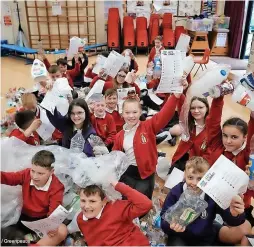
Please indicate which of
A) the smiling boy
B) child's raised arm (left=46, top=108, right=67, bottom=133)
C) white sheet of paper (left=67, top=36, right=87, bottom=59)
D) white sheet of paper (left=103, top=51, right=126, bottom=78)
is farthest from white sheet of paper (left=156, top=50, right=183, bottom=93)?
white sheet of paper (left=67, top=36, right=87, bottom=59)

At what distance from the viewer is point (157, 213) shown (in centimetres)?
219

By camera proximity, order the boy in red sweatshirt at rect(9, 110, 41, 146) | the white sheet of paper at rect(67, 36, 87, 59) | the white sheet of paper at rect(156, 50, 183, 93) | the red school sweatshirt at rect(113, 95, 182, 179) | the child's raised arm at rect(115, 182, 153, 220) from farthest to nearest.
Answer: the white sheet of paper at rect(67, 36, 87, 59), the boy in red sweatshirt at rect(9, 110, 41, 146), the red school sweatshirt at rect(113, 95, 182, 179), the white sheet of paper at rect(156, 50, 183, 93), the child's raised arm at rect(115, 182, 153, 220)

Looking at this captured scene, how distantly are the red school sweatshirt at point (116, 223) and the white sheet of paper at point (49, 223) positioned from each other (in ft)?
0.38

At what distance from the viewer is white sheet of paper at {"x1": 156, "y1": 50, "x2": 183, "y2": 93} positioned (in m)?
1.93

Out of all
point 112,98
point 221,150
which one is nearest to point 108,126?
point 112,98

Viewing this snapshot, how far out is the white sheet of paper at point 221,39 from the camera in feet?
23.8

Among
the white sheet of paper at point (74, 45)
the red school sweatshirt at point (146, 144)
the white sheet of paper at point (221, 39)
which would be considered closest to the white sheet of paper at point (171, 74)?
the red school sweatshirt at point (146, 144)

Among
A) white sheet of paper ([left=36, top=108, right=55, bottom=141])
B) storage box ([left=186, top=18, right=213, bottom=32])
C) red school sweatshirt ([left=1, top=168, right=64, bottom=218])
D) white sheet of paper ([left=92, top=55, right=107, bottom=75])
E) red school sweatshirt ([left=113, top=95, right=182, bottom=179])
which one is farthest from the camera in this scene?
storage box ([left=186, top=18, right=213, bottom=32])

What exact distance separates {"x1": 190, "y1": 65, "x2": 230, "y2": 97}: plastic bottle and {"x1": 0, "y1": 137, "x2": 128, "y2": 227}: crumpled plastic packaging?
0.70 metres

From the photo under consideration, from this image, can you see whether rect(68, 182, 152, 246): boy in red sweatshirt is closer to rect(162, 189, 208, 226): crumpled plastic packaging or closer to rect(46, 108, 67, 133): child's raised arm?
rect(162, 189, 208, 226): crumpled plastic packaging

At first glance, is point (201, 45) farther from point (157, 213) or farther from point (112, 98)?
point (157, 213)

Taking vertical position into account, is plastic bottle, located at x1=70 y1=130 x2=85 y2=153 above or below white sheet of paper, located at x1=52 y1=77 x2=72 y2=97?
below

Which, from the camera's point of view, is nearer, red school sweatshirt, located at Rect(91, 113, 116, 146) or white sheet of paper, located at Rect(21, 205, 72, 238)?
white sheet of paper, located at Rect(21, 205, 72, 238)

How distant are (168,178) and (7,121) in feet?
6.47
